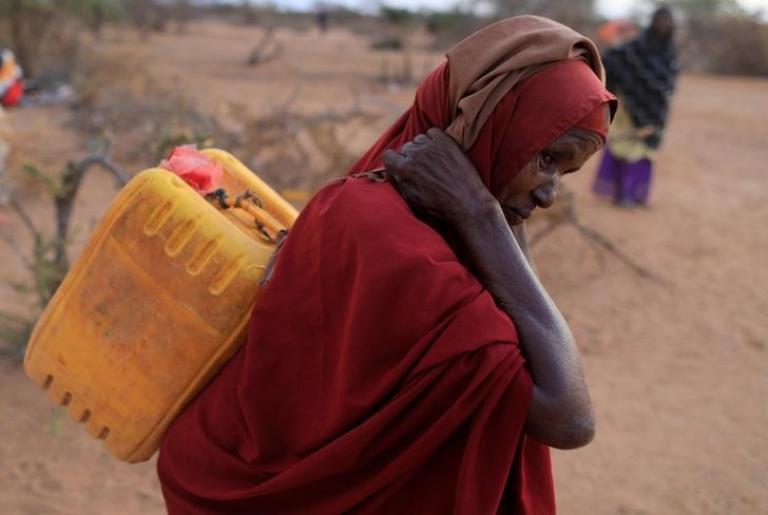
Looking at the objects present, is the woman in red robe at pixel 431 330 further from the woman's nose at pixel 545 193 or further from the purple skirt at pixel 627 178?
the purple skirt at pixel 627 178

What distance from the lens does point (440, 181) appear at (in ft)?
5.15

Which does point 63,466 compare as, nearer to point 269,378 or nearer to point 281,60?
point 269,378

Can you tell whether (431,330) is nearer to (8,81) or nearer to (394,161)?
(394,161)

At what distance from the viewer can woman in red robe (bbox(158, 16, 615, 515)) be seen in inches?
57.5

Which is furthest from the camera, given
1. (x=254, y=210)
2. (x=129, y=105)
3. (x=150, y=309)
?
(x=129, y=105)

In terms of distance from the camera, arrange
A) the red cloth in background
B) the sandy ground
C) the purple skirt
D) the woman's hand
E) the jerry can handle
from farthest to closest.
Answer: the red cloth in background, the purple skirt, the sandy ground, the jerry can handle, the woman's hand

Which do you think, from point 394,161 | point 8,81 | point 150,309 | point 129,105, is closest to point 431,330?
point 394,161

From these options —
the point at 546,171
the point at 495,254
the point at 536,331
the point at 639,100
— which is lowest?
the point at 639,100

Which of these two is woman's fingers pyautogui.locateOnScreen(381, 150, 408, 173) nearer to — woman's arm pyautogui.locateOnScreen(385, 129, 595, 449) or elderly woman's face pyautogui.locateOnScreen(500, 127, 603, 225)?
woman's arm pyautogui.locateOnScreen(385, 129, 595, 449)

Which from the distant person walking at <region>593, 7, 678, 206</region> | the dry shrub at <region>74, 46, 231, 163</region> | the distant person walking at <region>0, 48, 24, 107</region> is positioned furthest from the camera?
the distant person walking at <region>0, 48, 24, 107</region>

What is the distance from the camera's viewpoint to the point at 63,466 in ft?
11.8

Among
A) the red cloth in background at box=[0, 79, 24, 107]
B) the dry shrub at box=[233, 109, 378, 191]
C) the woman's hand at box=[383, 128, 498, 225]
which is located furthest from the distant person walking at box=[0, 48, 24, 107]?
the woman's hand at box=[383, 128, 498, 225]

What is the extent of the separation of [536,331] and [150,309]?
78 centimetres

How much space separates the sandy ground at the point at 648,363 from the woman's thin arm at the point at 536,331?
2206 mm
